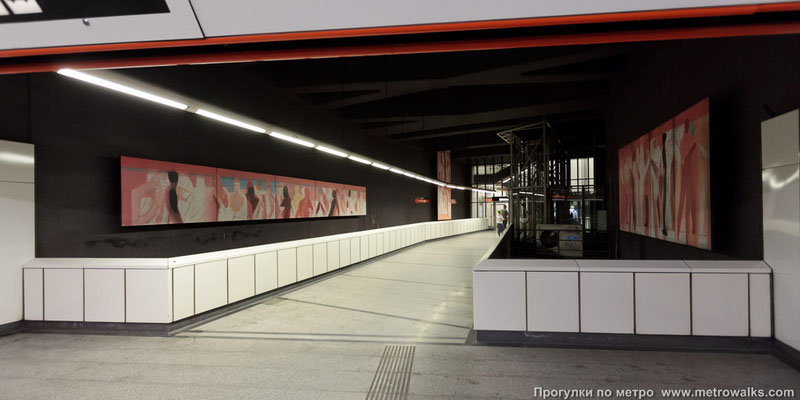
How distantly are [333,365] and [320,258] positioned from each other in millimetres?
5207

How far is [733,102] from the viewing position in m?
4.38

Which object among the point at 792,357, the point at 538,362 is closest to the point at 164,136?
the point at 538,362

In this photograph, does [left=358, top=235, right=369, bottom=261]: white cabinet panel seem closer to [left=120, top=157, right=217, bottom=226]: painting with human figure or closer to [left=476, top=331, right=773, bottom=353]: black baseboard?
[left=120, top=157, right=217, bottom=226]: painting with human figure

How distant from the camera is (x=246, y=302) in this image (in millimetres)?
6438

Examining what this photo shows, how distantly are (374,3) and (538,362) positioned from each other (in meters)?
3.78

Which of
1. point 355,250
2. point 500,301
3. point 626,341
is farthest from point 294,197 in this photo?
point 626,341

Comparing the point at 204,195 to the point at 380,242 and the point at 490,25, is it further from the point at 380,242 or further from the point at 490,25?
the point at 380,242

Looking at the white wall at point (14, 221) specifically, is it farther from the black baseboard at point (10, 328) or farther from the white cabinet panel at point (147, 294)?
the white cabinet panel at point (147, 294)

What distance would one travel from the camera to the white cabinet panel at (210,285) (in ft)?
17.8

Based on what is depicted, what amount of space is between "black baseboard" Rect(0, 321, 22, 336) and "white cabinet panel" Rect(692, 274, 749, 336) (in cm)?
872

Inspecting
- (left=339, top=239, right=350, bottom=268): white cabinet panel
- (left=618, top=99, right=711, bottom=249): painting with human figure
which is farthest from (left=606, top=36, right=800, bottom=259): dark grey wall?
(left=339, top=239, right=350, bottom=268): white cabinet panel

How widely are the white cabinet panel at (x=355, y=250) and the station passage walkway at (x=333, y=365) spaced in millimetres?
4938

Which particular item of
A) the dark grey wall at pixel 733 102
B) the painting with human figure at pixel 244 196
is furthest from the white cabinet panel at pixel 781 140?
the painting with human figure at pixel 244 196

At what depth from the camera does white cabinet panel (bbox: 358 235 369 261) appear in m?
11.2
